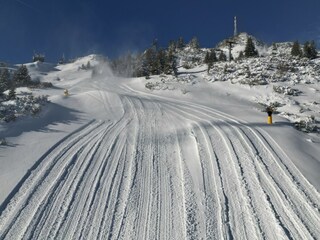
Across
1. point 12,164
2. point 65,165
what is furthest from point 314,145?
point 12,164

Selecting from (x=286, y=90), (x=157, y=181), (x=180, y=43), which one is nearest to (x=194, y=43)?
(x=180, y=43)

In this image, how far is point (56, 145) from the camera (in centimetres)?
1281

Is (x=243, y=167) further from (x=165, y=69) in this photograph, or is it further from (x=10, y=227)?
(x=165, y=69)

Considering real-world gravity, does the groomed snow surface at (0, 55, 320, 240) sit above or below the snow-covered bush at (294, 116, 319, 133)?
above

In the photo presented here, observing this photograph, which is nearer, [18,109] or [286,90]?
[18,109]

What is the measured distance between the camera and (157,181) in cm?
998

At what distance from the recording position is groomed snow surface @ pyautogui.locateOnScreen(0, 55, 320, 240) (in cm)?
766

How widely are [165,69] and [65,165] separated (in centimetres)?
3606

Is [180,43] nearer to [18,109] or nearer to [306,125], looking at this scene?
[306,125]

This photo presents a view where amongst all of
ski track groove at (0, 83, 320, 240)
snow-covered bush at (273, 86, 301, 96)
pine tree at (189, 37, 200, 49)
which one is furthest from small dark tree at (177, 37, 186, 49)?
ski track groove at (0, 83, 320, 240)

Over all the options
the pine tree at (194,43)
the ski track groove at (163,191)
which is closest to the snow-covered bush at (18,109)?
the ski track groove at (163,191)

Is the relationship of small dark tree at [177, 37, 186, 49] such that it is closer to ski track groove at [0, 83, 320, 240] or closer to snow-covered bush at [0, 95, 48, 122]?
snow-covered bush at [0, 95, 48, 122]

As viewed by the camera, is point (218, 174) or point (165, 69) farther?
point (165, 69)

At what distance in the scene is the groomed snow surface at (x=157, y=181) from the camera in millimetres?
7664
